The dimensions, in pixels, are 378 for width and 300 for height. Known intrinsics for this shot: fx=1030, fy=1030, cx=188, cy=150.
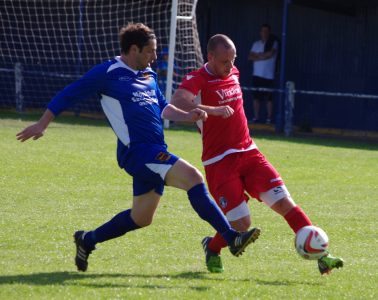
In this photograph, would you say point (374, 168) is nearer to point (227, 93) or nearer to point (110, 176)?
point (110, 176)

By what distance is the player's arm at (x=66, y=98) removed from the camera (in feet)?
23.3

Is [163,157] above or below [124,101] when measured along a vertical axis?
below

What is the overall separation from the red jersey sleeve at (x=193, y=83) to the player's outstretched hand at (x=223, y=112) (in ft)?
1.26

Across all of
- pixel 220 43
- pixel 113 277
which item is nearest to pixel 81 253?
pixel 113 277

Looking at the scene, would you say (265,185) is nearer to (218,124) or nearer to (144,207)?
(218,124)

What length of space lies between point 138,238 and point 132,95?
1.88 meters

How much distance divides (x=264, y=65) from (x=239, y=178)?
46.4 ft

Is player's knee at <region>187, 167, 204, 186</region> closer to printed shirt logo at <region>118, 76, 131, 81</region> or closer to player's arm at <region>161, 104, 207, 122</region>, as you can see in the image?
player's arm at <region>161, 104, 207, 122</region>

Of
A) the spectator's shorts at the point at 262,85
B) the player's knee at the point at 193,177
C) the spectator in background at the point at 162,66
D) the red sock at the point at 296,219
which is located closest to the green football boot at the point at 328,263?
the red sock at the point at 296,219

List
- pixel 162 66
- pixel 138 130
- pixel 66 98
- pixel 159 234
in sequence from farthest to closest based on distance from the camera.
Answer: pixel 162 66, pixel 159 234, pixel 138 130, pixel 66 98

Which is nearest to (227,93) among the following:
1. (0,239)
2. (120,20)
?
(0,239)

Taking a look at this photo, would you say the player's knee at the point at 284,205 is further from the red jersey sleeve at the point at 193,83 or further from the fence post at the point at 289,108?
the fence post at the point at 289,108

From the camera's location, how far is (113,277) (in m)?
7.18

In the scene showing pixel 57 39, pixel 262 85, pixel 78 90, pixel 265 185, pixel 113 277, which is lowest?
pixel 262 85
